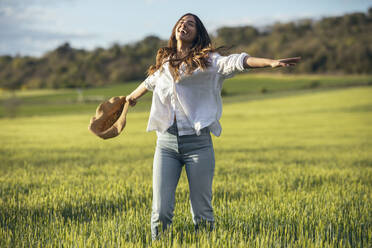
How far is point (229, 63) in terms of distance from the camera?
120 inches

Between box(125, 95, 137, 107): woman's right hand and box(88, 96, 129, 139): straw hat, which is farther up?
box(125, 95, 137, 107): woman's right hand

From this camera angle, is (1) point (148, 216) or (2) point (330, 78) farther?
(2) point (330, 78)

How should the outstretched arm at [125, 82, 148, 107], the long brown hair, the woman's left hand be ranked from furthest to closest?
the outstretched arm at [125, 82, 148, 107] → the long brown hair → the woman's left hand

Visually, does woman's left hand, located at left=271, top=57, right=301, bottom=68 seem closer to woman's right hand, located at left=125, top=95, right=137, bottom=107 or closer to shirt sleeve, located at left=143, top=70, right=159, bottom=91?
shirt sleeve, located at left=143, top=70, right=159, bottom=91

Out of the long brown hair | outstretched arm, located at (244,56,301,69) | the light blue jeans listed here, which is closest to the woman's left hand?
outstretched arm, located at (244,56,301,69)

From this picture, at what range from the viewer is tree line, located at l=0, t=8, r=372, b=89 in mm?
71812

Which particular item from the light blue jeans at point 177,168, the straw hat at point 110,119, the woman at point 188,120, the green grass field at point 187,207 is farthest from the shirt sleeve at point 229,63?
the green grass field at point 187,207

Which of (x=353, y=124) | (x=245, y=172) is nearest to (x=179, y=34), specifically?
(x=245, y=172)

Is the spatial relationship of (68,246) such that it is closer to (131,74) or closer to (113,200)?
(113,200)

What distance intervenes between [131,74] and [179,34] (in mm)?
73540

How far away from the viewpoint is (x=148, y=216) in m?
4.06

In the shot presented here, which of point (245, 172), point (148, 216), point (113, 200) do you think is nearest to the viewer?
point (148, 216)

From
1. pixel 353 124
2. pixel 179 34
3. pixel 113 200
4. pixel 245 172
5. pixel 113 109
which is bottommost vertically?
pixel 353 124

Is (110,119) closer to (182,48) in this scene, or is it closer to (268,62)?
(182,48)
